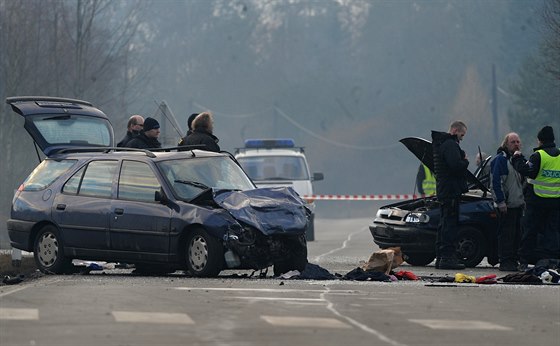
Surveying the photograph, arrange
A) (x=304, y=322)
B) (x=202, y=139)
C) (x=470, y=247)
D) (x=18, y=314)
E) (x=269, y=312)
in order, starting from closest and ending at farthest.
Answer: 1. (x=304, y=322)
2. (x=18, y=314)
3. (x=269, y=312)
4. (x=202, y=139)
5. (x=470, y=247)

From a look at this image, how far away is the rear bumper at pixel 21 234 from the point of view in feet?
60.7

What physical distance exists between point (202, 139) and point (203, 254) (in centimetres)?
329

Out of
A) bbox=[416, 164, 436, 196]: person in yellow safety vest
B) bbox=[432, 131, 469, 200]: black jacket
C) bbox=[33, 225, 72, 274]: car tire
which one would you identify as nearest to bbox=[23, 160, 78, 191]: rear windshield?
bbox=[33, 225, 72, 274]: car tire

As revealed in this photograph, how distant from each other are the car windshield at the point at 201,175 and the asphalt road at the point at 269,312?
42.2 inches

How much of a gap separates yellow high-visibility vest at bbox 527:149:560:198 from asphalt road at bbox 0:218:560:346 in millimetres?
3533

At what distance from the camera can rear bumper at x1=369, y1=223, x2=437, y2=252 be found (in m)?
21.3

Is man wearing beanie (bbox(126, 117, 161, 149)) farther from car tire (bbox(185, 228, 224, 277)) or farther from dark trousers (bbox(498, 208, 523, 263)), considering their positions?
dark trousers (bbox(498, 208, 523, 263))

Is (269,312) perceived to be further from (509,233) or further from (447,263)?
(509,233)

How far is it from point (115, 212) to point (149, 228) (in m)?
0.59

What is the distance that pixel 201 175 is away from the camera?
17984mm

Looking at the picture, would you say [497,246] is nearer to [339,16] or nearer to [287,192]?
[287,192]

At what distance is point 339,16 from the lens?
134250 millimetres

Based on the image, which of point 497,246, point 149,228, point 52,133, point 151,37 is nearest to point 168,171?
point 149,228

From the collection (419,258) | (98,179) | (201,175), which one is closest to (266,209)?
(201,175)
